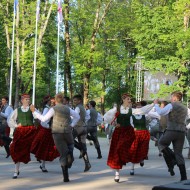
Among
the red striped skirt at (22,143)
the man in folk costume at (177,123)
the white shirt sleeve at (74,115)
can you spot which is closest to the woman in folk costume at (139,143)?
the man in folk costume at (177,123)

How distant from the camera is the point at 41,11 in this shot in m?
40.5

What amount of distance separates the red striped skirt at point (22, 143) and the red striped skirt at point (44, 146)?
1.03ft

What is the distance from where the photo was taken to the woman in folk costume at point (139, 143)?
1284 cm

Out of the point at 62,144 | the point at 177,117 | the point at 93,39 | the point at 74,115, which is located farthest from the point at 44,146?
the point at 93,39

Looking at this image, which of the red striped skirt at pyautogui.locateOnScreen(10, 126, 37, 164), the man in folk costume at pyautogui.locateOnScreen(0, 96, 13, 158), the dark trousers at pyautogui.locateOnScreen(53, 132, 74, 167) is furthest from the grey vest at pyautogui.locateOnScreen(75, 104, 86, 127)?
the dark trousers at pyautogui.locateOnScreen(53, 132, 74, 167)

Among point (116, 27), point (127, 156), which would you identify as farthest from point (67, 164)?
point (116, 27)

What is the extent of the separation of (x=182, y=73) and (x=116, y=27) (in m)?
12.0

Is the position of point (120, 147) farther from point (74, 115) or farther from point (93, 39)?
point (93, 39)

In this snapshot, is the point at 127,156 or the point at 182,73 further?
the point at 182,73

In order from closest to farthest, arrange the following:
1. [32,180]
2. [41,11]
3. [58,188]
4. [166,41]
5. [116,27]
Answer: [58,188] → [32,180] → [166,41] → [41,11] → [116,27]

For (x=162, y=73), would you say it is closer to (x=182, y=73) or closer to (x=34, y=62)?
(x=182, y=73)

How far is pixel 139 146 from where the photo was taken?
13070mm

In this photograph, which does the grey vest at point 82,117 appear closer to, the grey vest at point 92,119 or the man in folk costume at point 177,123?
the grey vest at point 92,119

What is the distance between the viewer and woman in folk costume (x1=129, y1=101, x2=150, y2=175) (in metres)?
12.8
